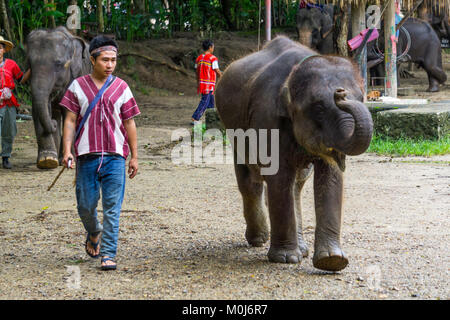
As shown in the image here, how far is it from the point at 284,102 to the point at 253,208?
45.0 inches

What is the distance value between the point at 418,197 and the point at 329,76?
3.18 meters

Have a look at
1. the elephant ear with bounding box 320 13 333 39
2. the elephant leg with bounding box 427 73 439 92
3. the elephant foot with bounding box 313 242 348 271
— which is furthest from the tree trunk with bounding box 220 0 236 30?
the elephant foot with bounding box 313 242 348 271

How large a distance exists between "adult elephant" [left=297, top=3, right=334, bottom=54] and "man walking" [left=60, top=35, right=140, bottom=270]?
12.3m

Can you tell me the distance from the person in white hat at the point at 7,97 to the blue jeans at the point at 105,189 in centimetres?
442

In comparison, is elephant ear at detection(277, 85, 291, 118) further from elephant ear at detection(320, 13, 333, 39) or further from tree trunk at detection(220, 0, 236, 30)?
tree trunk at detection(220, 0, 236, 30)

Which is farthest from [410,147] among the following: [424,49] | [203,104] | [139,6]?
[139,6]

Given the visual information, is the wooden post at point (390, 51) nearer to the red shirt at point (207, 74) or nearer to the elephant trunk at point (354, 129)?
the red shirt at point (207, 74)

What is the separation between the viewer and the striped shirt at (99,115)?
16.1 feet

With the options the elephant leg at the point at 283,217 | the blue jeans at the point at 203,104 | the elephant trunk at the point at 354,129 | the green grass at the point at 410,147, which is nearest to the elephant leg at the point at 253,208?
the elephant leg at the point at 283,217

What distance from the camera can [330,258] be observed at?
4.64 m

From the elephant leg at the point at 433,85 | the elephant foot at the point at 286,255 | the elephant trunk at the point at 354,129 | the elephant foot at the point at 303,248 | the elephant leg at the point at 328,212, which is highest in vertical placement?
the elephant trunk at the point at 354,129

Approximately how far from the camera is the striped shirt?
491cm

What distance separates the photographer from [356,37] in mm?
12938

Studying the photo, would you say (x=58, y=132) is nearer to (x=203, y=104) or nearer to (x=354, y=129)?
(x=203, y=104)
